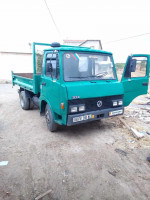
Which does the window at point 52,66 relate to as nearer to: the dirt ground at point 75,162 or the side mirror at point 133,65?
the dirt ground at point 75,162

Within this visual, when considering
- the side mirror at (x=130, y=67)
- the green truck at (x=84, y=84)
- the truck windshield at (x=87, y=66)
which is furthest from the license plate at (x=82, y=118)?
the side mirror at (x=130, y=67)

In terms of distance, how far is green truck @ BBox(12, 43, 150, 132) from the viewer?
149 inches

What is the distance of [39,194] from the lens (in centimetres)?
254

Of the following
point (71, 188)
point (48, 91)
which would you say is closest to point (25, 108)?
point (48, 91)

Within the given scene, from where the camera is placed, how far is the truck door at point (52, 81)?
13.0 feet

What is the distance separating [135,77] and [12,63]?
14.6m

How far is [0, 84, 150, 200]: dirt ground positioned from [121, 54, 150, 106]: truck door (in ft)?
3.68

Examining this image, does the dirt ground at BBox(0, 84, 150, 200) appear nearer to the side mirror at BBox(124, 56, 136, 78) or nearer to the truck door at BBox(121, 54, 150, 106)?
the truck door at BBox(121, 54, 150, 106)

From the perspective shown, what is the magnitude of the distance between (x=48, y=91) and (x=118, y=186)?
2.84 m

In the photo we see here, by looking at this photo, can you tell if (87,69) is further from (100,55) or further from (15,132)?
(15,132)

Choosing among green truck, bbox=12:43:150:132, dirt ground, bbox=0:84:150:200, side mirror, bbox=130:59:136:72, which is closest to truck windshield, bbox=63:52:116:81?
green truck, bbox=12:43:150:132

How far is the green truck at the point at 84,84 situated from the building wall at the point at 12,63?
13.0 metres

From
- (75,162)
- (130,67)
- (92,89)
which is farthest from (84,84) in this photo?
(75,162)

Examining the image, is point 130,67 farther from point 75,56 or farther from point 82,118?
→ point 82,118
